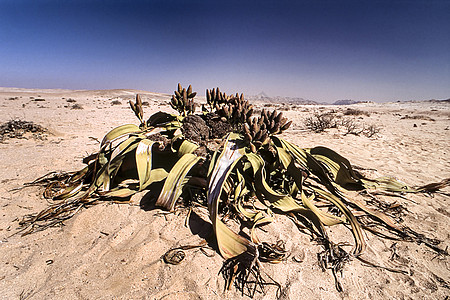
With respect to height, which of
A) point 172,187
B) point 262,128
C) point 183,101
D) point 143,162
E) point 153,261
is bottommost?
point 153,261

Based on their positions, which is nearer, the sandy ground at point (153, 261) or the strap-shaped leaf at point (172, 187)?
the sandy ground at point (153, 261)

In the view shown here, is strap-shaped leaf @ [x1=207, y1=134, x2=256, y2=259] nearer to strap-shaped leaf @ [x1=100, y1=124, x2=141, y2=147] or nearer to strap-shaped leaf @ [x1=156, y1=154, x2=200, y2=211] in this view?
strap-shaped leaf @ [x1=156, y1=154, x2=200, y2=211]

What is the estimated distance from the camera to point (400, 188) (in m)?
1.85

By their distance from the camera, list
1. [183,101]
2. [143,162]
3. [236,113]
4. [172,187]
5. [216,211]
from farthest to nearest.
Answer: [183,101] < [236,113] < [143,162] < [172,187] < [216,211]

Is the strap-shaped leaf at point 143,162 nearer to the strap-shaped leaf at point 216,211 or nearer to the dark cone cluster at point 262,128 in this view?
the strap-shaped leaf at point 216,211

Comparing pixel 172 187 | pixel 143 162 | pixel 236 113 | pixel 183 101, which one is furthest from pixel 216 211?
pixel 183 101

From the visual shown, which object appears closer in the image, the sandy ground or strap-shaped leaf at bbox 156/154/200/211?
Result: the sandy ground

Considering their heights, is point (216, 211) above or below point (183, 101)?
below

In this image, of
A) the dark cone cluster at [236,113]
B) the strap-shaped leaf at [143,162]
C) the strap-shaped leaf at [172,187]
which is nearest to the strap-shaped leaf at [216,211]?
the strap-shaped leaf at [172,187]

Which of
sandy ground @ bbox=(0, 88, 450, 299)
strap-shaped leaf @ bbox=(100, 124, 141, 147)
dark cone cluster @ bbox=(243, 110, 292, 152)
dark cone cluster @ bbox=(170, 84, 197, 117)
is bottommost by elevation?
sandy ground @ bbox=(0, 88, 450, 299)

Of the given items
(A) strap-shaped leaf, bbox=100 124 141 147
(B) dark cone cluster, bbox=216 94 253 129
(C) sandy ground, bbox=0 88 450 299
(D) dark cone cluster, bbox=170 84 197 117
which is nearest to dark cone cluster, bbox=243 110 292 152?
(B) dark cone cluster, bbox=216 94 253 129

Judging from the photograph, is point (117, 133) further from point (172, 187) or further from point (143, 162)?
point (172, 187)

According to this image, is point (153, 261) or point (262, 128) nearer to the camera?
point (153, 261)

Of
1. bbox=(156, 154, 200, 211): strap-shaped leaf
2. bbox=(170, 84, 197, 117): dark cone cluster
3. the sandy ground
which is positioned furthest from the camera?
bbox=(170, 84, 197, 117): dark cone cluster
